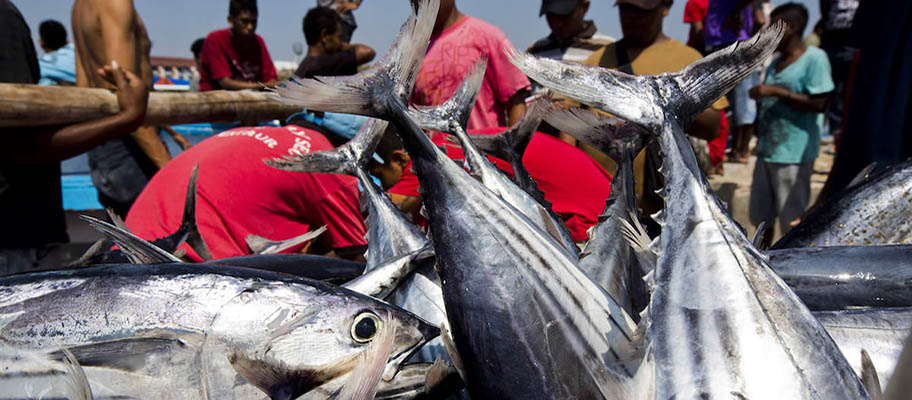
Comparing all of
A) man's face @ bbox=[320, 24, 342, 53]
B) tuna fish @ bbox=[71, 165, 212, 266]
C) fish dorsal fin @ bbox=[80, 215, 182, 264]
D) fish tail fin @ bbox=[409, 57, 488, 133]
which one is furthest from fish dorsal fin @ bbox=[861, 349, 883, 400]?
man's face @ bbox=[320, 24, 342, 53]

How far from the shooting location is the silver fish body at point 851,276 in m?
1.05

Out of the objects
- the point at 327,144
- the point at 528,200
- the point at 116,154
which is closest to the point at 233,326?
the point at 528,200

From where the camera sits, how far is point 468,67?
2.58 meters

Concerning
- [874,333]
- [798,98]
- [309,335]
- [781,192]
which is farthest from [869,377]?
[798,98]

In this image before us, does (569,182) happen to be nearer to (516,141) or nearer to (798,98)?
(516,141)

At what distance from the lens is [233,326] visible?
0.77 meters

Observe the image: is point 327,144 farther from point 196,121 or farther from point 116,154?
point 116,154

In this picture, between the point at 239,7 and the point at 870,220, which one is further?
the point at 239,7

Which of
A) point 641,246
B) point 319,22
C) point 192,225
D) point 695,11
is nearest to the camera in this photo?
point 641,246

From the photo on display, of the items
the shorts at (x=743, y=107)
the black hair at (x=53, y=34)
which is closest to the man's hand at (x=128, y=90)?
the black hair at (x=53, y=34)

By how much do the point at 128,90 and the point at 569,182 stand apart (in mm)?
1651

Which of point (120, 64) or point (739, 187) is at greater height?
point (120, 64)

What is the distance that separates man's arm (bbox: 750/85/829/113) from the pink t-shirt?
8.22 ft

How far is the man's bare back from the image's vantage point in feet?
7.93
